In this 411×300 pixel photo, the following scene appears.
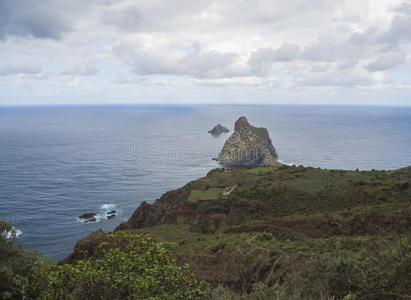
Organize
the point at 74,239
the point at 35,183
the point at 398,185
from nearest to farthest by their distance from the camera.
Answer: the point at 398,185, the point at 74,239, the point at 35,183

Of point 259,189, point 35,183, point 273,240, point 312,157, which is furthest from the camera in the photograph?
point 312,157

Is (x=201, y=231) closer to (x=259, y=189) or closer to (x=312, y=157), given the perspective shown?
(x=259, y=189)

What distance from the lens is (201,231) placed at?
60.8 metres

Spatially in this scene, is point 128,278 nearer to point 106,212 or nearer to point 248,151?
point 106,212

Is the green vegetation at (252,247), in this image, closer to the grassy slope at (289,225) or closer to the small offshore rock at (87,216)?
the grassy slope at (289,225)

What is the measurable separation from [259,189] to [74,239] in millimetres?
36735

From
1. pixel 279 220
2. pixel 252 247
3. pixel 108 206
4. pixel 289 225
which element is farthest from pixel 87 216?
pixel 252 247

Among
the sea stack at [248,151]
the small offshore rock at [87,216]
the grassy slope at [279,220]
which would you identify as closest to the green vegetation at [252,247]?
the grassy slope at [279,220]

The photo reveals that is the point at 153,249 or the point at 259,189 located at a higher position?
the point at 153,249

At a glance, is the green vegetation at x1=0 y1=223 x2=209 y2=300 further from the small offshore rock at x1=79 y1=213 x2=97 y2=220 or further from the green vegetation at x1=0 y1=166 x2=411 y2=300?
the small offshore rock at x1=79 y1=213 x2=97 y2=220

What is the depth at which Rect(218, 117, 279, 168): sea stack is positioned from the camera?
164m

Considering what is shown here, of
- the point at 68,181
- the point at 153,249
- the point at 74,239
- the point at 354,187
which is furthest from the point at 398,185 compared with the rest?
the point at 68,181

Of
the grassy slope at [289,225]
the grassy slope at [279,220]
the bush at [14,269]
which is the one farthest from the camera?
the grassy slope at [279,220]

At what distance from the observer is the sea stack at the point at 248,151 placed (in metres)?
164
